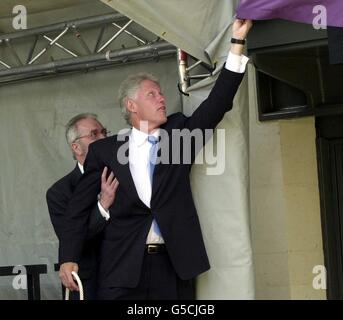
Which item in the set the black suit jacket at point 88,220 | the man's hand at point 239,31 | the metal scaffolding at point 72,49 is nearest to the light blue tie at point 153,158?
the black suit jacket at point 88,220

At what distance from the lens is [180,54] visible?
149 inches

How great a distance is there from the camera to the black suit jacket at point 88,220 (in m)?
3.68

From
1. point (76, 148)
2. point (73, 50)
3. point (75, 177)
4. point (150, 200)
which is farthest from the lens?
point (73, 50)

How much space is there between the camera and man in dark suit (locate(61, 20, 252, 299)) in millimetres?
3482

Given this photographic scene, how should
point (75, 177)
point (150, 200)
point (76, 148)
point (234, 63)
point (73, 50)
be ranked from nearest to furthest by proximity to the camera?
1. point (234, 63)
2. point (150, 200)
3. point (75, 177)
4. point (76, 148)
5. point (73, 50)

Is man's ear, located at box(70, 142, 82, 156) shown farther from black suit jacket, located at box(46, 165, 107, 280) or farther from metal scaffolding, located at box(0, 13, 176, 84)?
metal scaffolding, located at box(0, 13, 176, 84)

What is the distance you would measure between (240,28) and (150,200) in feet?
2.69

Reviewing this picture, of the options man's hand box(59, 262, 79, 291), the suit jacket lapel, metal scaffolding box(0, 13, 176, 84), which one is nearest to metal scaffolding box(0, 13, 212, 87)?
metal scaffolding box(0, 13, 176, 84)

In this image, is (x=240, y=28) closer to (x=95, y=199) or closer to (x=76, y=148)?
(x=95, y=199)

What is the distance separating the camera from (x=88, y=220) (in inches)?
146

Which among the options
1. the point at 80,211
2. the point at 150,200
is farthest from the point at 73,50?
the point at 150,200

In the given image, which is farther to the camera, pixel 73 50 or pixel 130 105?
pixel 73 50

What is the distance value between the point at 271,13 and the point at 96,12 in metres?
1.95
